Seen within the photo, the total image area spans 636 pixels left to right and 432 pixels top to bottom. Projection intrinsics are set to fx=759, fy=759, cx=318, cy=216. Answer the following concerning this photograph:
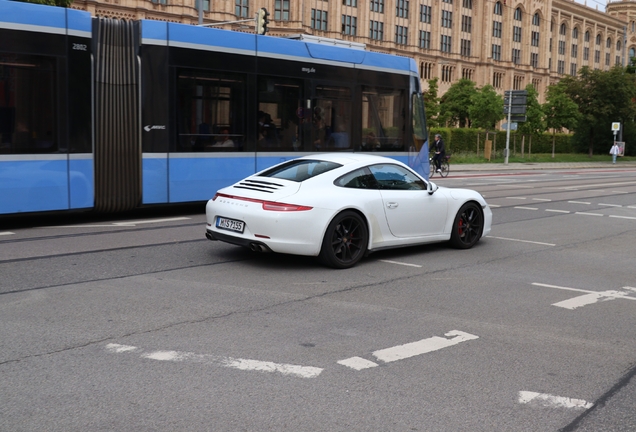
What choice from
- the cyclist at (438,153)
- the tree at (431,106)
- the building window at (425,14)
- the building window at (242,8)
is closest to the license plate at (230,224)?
the cyclist at (438,153)

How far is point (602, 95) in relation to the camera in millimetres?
67938

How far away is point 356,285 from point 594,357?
2.86 meters

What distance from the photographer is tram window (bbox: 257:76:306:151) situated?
1399cm

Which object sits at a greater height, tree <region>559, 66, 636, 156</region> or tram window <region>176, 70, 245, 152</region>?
tree <region>559, 66, 636, 156</region>

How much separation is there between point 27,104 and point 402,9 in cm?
8560

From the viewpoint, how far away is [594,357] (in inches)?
219

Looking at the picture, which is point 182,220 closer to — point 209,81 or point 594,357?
point 209,81

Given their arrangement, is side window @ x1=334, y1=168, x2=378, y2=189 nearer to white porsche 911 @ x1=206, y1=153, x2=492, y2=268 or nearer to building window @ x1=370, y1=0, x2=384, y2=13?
white porsche 911 @ x1=206, y1=153, x2=492, y2=268

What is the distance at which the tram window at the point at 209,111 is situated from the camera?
1277 centimetres

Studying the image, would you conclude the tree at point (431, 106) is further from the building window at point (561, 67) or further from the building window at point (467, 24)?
the building window at point (561, 67)

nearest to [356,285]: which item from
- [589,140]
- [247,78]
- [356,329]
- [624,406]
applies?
[356,329]

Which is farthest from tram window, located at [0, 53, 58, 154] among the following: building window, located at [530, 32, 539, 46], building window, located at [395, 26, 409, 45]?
building window, located at [530, 32, 539, 46]

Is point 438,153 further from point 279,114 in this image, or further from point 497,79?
point 497,79

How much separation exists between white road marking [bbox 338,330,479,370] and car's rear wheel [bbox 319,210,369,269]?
2.64m
